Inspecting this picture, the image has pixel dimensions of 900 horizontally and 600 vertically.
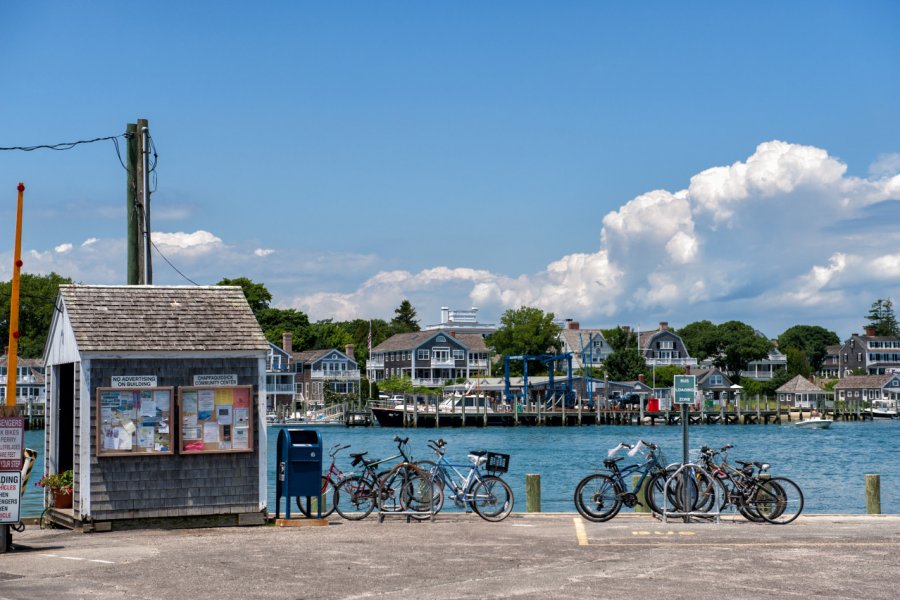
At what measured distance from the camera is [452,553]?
15258 millimetres

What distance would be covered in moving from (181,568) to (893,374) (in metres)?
160

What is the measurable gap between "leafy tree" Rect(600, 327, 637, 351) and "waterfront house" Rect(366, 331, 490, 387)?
18212 mm

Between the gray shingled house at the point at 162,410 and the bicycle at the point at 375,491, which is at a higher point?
the gray shingled house at the point at 162,410

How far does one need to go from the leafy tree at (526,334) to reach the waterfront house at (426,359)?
496 cm

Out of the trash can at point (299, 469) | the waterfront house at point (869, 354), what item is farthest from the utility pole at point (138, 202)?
the waterfront house at point (869, 354)

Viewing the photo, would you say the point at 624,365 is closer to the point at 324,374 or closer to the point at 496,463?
the point at 324,374

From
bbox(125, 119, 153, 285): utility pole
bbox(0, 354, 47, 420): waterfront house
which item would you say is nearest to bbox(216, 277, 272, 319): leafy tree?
bbox(0, 354, 47, 420): waterfront house

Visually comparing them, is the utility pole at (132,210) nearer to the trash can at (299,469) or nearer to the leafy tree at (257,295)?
the trash can at (299,469)

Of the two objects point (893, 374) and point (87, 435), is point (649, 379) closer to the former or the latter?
point (893, 374)

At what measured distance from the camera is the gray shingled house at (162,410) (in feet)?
59.4

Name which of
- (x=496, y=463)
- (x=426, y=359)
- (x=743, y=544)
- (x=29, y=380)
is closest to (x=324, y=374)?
(x=426, y=359)

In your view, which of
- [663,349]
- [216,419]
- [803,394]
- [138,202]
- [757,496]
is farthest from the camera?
[663,349]

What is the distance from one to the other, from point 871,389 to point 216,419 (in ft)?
496

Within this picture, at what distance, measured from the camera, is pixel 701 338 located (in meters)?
174
